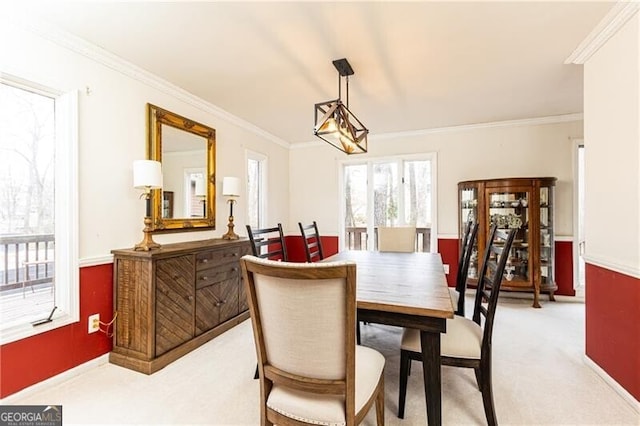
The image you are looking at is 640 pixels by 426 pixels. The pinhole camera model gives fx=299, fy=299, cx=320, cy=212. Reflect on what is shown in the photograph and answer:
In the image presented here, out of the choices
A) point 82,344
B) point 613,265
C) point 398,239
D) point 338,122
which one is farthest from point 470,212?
point 82,344

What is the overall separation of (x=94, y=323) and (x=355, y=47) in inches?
113

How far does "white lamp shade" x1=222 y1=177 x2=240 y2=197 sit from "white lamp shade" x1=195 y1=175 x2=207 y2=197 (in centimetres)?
21

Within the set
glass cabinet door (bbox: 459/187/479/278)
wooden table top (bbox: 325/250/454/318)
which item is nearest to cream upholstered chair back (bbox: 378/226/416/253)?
wooden table top (bbox: 325/250/454/318)

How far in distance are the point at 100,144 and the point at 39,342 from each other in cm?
145

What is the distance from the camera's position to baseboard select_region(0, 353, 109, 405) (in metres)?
1.85

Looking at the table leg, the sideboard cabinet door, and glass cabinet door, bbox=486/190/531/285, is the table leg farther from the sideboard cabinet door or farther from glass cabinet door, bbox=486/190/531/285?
glass cabinet door, bbox=486/190/531/285

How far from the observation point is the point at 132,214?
2594mm

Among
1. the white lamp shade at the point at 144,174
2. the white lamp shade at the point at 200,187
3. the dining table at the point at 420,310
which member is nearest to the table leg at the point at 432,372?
the dining table at the point at 420,310

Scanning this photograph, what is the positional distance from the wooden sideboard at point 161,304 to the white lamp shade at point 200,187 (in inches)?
30.6

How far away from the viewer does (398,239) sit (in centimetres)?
351

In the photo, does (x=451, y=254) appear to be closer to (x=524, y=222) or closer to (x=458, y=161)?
(x=524, y=222)

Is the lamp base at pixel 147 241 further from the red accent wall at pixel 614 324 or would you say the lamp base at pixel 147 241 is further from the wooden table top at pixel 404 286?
the red accent wall at pixel 614 324

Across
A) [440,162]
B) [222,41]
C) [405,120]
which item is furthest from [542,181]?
[222,41]

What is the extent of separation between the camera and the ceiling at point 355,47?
72.7 inches
